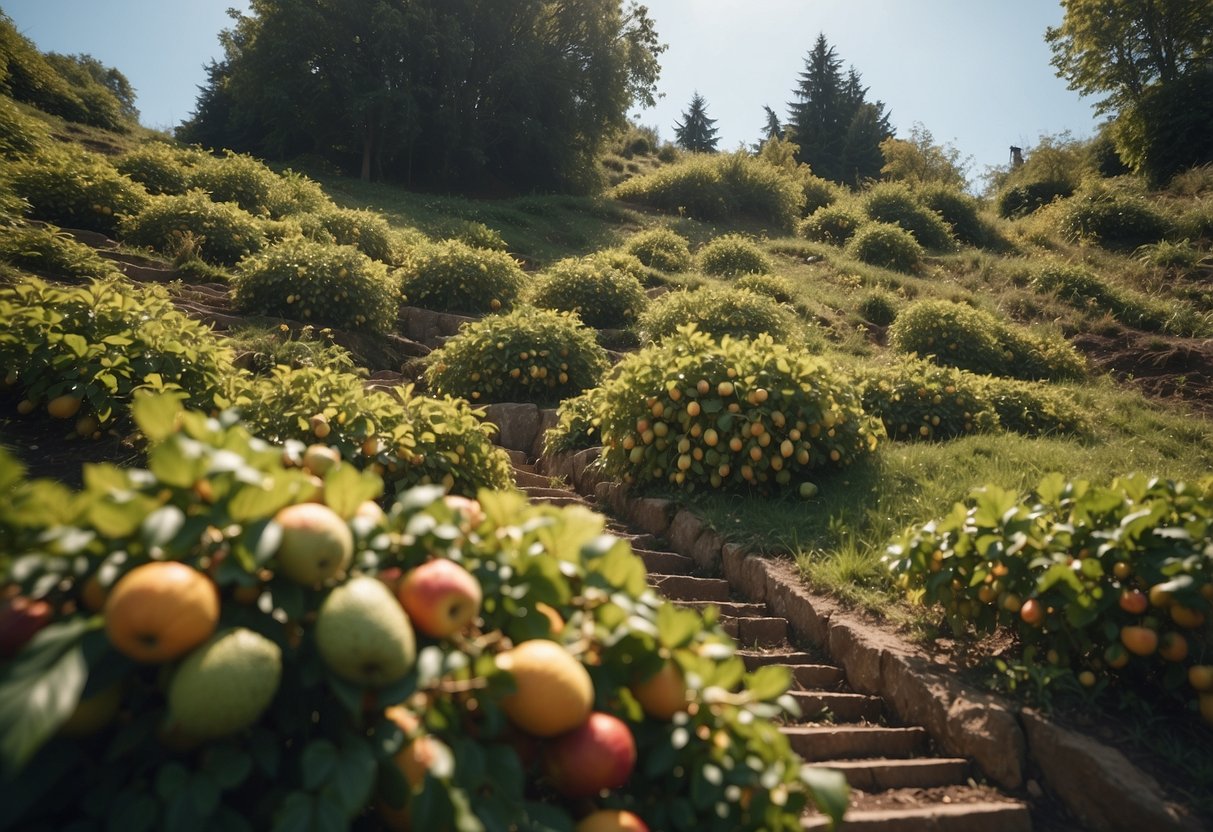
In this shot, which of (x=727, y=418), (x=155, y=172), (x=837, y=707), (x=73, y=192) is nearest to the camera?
(x=837, y=707)

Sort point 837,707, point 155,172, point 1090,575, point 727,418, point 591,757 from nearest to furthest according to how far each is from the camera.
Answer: point 591,757, point 1090,575, point 837,707, point 727,418, point 155,172

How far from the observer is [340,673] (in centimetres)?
111

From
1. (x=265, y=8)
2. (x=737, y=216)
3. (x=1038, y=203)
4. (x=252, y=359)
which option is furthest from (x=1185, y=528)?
(x=265, y=8)

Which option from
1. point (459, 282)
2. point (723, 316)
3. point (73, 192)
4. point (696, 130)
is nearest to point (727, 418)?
point (723, 316)

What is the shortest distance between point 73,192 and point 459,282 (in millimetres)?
4330

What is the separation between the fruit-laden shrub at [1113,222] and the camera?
593 inches

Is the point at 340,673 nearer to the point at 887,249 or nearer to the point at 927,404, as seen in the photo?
the point at 927,404

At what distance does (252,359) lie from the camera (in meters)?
5.46

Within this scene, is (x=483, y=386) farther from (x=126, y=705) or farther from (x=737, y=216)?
(x=737, y=216)

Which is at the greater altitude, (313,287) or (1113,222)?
(1113,222)

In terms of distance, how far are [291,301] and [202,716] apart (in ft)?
21.3

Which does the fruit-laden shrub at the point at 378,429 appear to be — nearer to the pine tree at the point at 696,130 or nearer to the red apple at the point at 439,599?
the red apple at the point at 439,599

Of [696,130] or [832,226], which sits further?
[696,130]

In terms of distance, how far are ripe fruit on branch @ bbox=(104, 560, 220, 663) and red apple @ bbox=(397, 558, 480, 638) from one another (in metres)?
0.31
